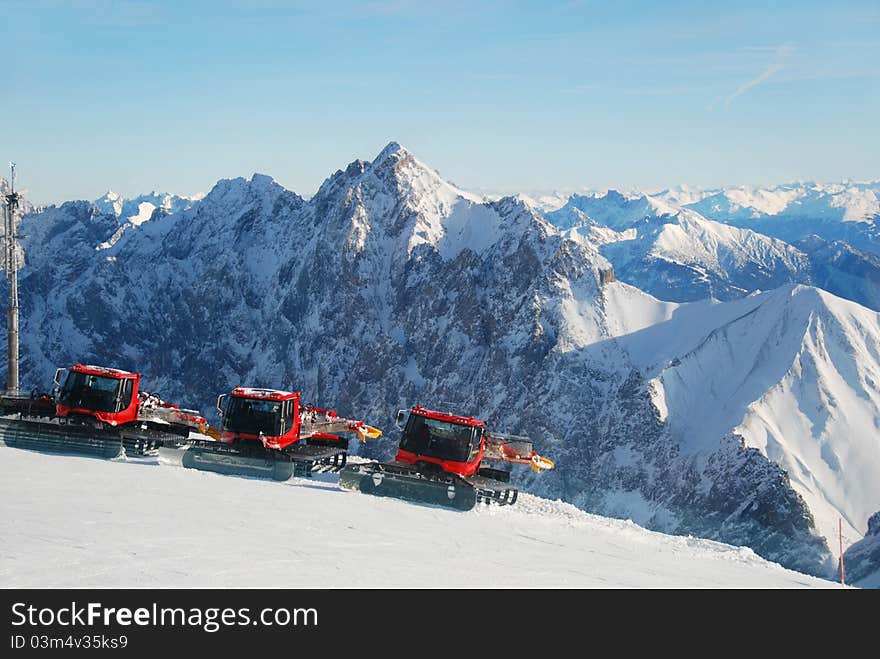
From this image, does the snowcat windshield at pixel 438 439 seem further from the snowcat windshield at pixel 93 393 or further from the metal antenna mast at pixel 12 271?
the metal antenna mast at pixel 12 271

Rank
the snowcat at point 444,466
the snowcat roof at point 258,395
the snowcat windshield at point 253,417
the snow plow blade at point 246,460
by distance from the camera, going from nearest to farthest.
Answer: the snowcat at point 444,466 → the snow plow blade at point 246,460 → the snowcat windshield at point 253,417 → the snowcat roof at point 258,395

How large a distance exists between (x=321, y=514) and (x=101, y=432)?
40.6 ft

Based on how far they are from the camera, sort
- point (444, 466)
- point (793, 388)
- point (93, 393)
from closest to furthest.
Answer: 1. point (444, 466)
2. point (93, 393)
3. point (793, 388)

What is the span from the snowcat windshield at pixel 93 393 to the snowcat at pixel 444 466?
34.4ft

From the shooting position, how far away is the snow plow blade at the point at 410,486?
96.8ft

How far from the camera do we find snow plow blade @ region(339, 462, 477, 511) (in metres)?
29.5

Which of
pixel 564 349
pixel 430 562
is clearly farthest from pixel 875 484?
pixel 430 562

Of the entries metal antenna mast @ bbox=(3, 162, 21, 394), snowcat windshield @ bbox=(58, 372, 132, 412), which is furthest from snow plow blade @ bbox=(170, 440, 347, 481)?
metal antenna mast @ bbox=(3, 162, 21, 394)

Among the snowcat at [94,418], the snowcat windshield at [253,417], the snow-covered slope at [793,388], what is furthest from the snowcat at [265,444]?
the snow-covered slope at [793,388]

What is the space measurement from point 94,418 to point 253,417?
20.4 ft

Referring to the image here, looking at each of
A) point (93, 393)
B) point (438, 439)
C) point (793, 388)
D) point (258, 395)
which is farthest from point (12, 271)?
point (793, 388)

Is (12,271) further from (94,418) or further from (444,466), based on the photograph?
(444,466)

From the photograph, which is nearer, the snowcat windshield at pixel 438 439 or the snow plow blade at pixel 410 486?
the snow plow blade at pixel 410 486

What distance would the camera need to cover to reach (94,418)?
Answer: 35.2 metres
